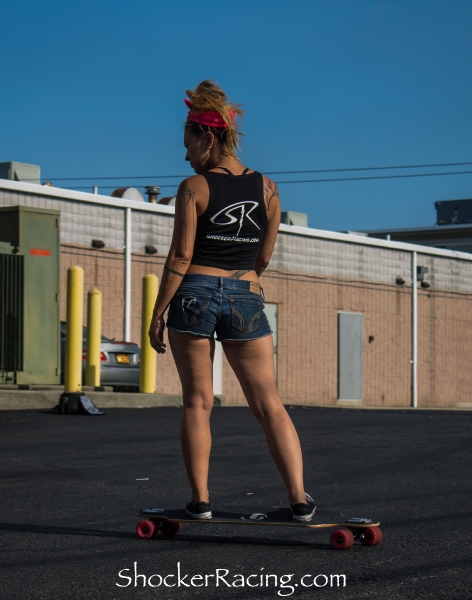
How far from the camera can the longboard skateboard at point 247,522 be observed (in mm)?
4348

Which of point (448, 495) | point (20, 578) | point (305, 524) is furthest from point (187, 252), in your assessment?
point (448, 495)

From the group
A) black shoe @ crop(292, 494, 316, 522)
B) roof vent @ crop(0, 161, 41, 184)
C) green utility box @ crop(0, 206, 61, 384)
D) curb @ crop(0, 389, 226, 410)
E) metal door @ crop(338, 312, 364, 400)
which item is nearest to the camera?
black shoe @ crop(292, 494, 316, 522)

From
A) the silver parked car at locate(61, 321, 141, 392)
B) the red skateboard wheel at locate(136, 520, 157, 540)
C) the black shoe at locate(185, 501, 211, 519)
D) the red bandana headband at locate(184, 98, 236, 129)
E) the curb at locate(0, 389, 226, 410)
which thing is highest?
the red bandana headband at locate(184, 98, 236, 129)

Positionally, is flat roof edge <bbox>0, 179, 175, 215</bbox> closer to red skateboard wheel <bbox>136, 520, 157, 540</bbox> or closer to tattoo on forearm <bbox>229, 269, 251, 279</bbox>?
tattoo on forearm <bbox>229, 269, 251, 279</bbox>

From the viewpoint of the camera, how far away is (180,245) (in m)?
4.67

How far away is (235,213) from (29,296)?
30.7ft

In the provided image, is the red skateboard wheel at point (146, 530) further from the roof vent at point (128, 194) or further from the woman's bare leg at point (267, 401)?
the roof vent at point (128, 194)

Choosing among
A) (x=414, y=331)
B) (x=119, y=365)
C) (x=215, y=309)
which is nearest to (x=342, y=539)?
(x=215, y=309)

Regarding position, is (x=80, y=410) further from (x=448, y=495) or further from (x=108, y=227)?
(x=108, y=227)

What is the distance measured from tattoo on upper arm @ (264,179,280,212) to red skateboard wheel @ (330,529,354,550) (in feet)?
5.12

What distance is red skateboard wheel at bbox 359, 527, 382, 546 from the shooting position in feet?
14.3

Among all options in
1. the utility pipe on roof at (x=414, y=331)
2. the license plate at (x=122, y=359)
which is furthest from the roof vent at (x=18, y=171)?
the utility pipe on roof at (x=414, y=331)

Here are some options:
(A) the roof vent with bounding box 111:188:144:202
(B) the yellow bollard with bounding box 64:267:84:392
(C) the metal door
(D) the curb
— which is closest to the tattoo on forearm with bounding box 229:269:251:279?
(D) the curb

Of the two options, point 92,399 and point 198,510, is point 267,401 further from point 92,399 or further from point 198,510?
point 92,399
